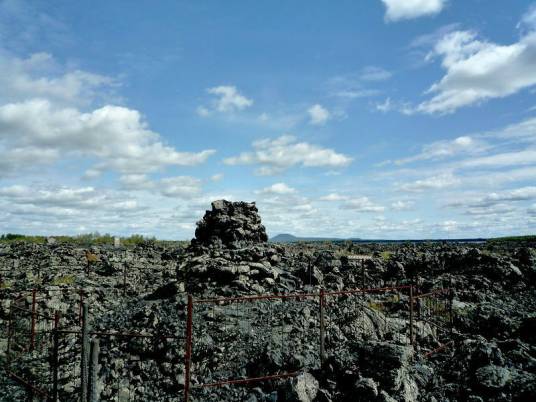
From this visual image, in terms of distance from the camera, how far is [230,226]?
25062mm

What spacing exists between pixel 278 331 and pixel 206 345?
2.43 meters

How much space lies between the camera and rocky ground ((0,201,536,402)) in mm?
8125

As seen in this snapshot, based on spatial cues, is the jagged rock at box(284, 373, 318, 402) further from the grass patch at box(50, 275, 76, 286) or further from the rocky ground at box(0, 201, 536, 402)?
the grass patch at box(50, 275, 76, 286)

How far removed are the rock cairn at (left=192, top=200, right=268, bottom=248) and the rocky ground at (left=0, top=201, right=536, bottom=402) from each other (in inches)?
3.4

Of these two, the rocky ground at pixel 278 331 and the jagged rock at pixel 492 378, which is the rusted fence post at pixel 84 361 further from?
the jagged rock at pixel 492 378

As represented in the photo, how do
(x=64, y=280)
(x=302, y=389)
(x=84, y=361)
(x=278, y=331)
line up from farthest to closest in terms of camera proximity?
(x=64, y=280) → (x=278, y=331) → (x=302, y=389) → (x=84, y=361)

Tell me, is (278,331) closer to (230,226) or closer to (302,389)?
(302,389)

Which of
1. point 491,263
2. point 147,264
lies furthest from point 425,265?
point 147,264

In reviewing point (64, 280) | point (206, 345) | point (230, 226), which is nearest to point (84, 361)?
point (206, 345)

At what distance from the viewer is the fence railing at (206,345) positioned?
9.95 metres

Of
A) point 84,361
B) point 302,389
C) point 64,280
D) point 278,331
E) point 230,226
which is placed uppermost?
point 230,226

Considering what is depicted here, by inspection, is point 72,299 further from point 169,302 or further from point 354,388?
point 354,388

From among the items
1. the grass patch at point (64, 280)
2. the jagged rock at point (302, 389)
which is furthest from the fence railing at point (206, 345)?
the grass patch at point (64, 280)

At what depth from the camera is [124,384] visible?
1053 cm
